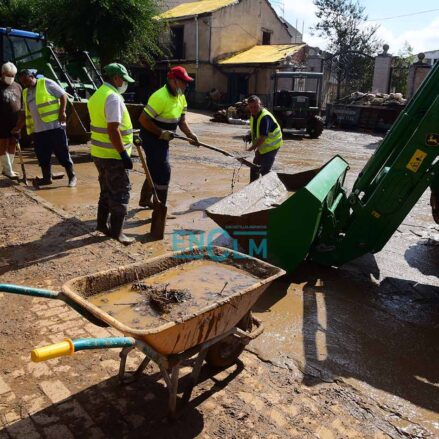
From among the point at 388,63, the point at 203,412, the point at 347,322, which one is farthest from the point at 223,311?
the point at 388,63

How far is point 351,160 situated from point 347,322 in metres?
8.93

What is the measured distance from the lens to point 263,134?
6441 millimetres

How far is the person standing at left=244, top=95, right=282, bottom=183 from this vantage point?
20.9ft

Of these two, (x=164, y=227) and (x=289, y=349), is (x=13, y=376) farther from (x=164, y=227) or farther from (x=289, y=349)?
(x=164, y=227)

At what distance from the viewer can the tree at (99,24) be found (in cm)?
1390

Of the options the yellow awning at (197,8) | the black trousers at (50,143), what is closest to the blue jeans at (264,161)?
the black trousers at (50,143)

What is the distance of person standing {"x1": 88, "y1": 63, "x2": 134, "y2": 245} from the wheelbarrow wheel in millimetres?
2289

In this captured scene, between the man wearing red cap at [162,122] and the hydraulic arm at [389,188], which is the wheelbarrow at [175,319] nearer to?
the hydraulic arm at [389,188]

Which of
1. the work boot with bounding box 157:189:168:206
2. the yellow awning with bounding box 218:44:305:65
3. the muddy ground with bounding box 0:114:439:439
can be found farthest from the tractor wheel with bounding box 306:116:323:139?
the work boot with bounding box 157:189:168:206

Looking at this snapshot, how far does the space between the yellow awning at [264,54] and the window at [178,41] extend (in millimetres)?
2662

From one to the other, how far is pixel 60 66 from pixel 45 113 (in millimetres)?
4196

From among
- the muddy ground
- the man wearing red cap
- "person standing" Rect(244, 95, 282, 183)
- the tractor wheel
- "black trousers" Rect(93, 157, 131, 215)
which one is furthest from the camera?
the tractor wheel

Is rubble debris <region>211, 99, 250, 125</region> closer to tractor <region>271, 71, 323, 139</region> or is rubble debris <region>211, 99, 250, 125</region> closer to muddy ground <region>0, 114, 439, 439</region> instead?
tractor <region>271, 71, 323, 139</region>

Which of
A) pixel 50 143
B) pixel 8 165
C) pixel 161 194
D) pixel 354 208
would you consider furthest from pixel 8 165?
A: pixel 354 208
